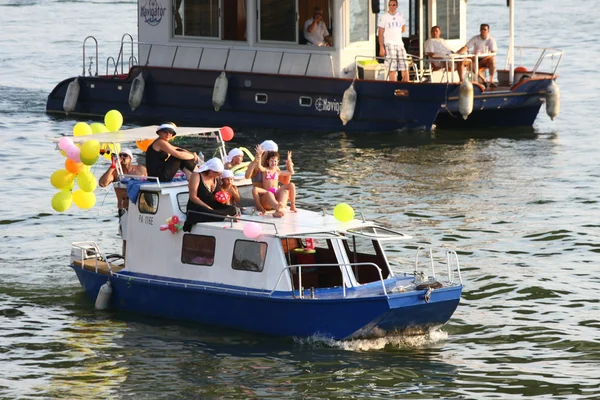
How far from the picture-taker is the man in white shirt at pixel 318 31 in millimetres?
30547

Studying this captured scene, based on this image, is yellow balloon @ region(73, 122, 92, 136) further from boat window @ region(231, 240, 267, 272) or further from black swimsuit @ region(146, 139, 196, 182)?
boat window @ region(231, 240, 267, 272)

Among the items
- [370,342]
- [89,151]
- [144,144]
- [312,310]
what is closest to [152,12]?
[144,144]

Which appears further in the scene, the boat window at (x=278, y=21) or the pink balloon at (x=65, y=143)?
the boat window at (x=278, y=21)

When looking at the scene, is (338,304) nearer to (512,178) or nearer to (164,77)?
(512,178)

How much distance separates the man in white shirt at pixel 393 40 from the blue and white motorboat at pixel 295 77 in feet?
0.87

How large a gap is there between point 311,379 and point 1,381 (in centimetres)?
375

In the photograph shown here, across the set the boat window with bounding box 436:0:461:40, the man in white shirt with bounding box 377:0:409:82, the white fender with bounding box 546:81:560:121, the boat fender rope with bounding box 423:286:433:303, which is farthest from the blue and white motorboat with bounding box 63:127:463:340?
the boat window with bounding box 436:0:461:40

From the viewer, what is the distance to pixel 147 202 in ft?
59.1

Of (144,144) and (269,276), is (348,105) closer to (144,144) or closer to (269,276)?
(144,144)

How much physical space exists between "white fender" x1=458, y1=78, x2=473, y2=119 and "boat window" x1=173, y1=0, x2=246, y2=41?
5.66 metres

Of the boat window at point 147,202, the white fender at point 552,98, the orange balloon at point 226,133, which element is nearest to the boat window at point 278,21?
the white fender at point 552,98

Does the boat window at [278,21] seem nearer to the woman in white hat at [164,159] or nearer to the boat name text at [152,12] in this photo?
the boat name text at [152,12]

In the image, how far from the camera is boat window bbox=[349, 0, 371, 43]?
3066 centimetres

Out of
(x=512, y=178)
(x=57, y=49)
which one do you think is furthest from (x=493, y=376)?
(x=57, y=49)
